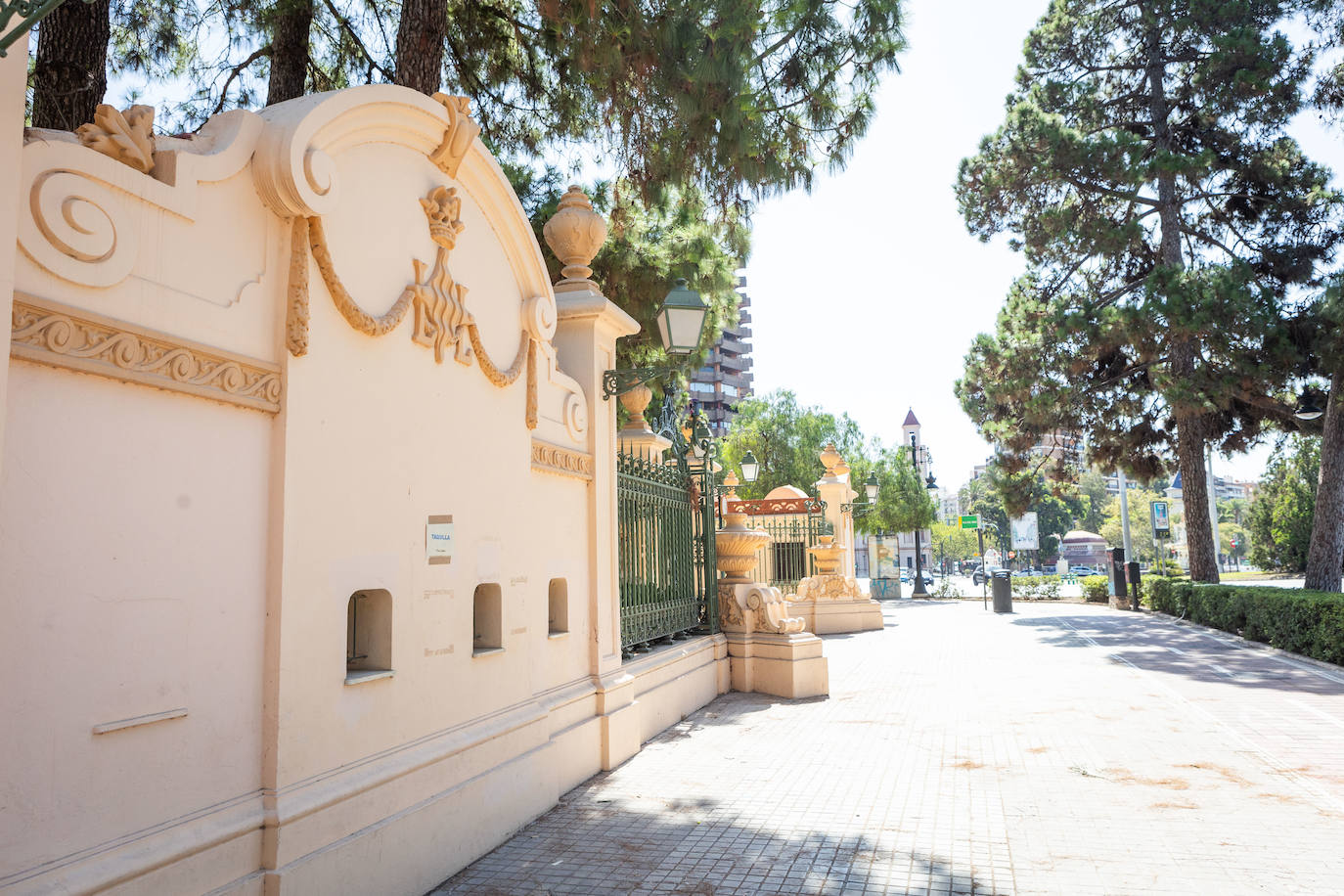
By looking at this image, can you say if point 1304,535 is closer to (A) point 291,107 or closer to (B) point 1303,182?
(B) point 1303,182

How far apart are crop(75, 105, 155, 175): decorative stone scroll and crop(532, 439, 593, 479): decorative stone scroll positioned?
345cm

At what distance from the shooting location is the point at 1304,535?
36969mm

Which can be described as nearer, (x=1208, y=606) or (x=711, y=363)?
(x=1208, y=606)

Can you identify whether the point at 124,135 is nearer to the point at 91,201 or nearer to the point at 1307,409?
the point at 91,201

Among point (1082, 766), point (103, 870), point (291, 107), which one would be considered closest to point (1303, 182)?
point (1082, 766)

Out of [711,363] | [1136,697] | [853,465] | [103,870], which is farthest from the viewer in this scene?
[711,363]

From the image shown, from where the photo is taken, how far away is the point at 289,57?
314 inches

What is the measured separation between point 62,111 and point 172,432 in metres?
4.20

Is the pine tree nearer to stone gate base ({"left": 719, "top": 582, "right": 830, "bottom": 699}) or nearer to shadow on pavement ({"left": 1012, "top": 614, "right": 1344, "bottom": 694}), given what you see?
shadow on pavement ({"left": 1012, "top": 614, "right": 1344, "bottom": 694})

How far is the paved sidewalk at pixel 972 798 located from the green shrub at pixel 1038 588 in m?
22.1

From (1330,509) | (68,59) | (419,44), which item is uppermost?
(419,44)

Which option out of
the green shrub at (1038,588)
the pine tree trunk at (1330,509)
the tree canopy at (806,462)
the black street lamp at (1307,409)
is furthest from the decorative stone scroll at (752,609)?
the tree canopy at (806,462)

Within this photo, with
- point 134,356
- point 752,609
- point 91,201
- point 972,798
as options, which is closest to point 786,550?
point 752,609

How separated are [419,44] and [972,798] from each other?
7136 millimetres
